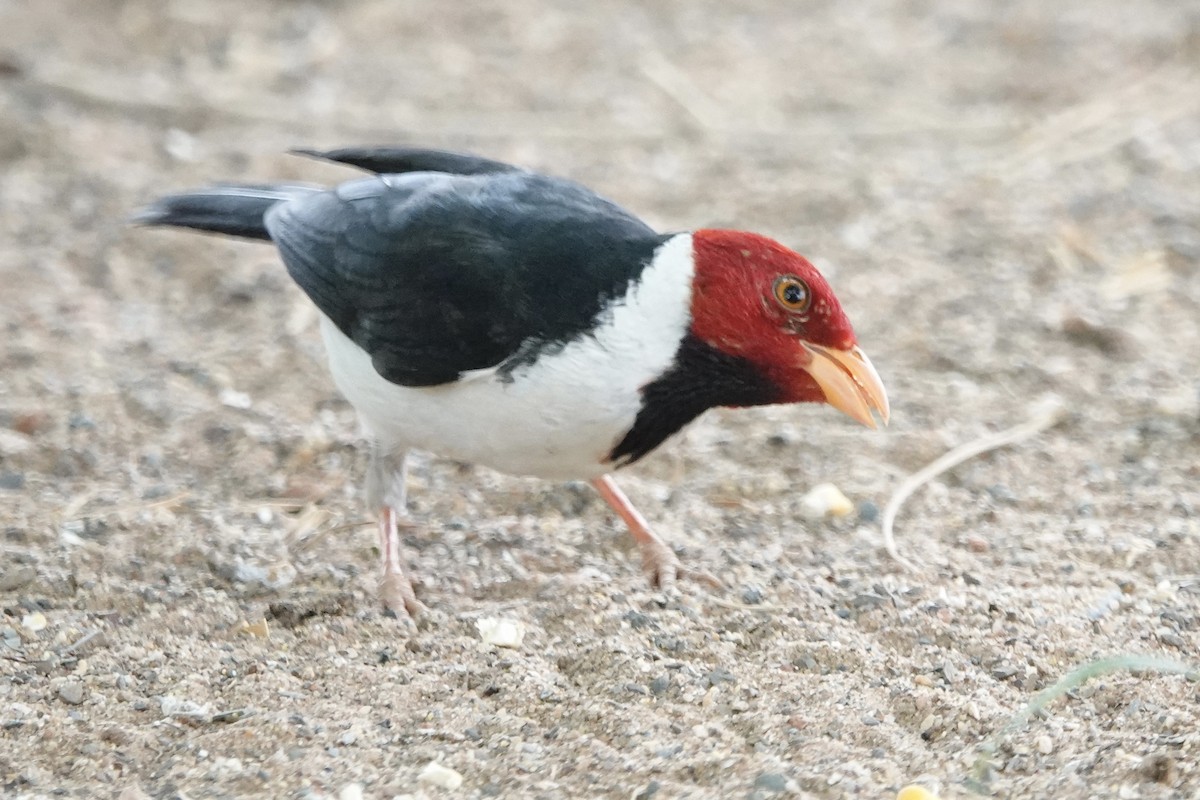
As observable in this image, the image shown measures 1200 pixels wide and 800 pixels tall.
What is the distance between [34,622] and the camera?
3.50m

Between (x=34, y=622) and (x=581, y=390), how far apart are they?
1.45 meters

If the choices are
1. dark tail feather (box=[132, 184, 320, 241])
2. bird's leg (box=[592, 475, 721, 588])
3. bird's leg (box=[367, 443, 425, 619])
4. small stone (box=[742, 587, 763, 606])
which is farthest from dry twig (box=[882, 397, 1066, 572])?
dark tail feather (box=[132, 184, 320, 241])

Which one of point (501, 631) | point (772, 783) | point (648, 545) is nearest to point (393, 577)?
point (501, 631)

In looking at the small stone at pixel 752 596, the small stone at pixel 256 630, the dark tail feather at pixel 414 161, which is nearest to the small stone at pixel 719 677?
the small stone at pixel 752 596

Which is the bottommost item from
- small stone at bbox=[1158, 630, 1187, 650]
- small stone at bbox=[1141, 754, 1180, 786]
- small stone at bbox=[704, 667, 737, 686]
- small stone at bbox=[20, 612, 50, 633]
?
small stone at bbox=[20, 612, 50, 633]

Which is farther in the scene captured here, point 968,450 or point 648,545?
point 968,450

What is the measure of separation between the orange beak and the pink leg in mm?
1177

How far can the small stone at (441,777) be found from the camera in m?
2.87

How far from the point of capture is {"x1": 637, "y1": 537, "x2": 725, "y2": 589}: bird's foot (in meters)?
3.82

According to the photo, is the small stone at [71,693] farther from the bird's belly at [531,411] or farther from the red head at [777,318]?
the red head at [777,318]

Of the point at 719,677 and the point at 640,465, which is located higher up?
the point at 719,677

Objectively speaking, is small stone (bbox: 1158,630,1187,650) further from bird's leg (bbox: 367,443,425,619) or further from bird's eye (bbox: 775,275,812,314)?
bird's leg (bbox: 367,443,425,619)

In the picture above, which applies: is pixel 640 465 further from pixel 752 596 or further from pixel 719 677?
pixel 719 677

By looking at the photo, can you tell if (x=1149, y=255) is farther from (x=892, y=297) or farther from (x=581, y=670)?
(x=581, y=670)
